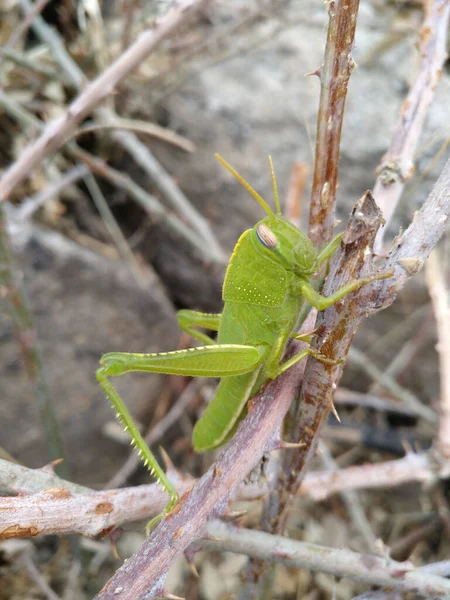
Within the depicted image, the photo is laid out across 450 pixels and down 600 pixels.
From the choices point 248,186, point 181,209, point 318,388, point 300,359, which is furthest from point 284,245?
point 181,209

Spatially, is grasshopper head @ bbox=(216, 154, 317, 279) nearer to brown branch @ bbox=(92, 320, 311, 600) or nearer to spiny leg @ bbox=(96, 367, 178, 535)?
brown branch @ bbox=(92, 320, 311, 600)

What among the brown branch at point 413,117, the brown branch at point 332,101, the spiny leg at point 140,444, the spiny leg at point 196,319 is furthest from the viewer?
the spiny leg at point 196,319

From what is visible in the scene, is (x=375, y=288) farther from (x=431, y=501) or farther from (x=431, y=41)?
(x=431, y=501)

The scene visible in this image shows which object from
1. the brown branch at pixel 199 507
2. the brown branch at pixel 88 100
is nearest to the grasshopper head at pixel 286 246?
the brown branch at pixel 199 507

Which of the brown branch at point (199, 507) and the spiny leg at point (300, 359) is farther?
the spiny leg at point (300, 359)

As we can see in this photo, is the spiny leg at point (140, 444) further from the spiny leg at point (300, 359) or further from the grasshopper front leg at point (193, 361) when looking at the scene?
the spiny leg at point (300, 359)

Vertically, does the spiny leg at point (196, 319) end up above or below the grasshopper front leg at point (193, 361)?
above

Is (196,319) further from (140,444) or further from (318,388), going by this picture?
(318,388)

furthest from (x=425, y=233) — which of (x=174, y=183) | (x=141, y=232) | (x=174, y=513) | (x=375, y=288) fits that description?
(x=141, y=232)
